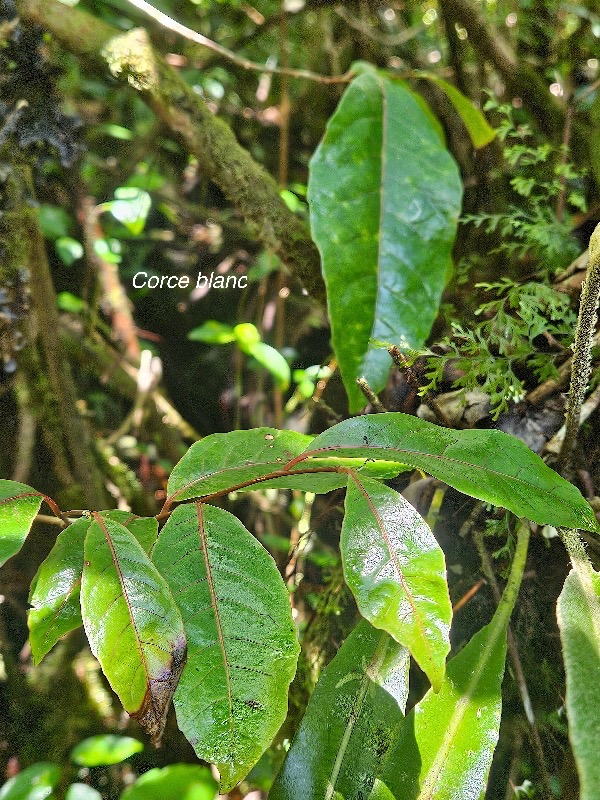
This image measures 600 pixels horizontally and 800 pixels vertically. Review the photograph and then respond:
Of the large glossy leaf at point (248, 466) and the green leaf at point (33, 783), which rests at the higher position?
the large glossy leaf at point (248, 466)

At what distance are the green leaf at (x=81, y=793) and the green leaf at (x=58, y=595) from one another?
0.42m

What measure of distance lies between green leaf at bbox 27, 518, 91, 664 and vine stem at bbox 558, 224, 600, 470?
0.47 metres

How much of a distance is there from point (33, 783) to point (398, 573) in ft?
2.18

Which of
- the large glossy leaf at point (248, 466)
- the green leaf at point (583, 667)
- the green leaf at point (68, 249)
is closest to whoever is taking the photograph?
the green leaf at point (583, 667)

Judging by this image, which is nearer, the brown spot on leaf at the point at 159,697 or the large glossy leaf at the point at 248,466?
the brown spot on leaf at the point at 159,697

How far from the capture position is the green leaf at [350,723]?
59cm

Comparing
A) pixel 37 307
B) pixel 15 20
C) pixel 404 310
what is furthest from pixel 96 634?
pixel 15 20

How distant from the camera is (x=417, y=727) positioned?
0.59 meters

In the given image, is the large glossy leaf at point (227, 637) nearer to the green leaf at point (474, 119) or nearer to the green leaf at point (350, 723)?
the green leaf at point (350, 723)

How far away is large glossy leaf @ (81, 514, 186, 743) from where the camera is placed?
0.47 metres

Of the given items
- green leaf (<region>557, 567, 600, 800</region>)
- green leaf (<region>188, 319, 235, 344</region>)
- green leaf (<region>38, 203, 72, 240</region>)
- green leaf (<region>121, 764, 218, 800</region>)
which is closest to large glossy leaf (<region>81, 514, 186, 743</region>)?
green leaf (<region>557, 567, 600, 800</region>)

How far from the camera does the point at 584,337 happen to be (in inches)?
23.0

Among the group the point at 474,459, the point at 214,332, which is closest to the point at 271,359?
the point at 214,332

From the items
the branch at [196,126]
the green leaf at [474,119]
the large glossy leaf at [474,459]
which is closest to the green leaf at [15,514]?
the large glossy leaf at [474,459]
